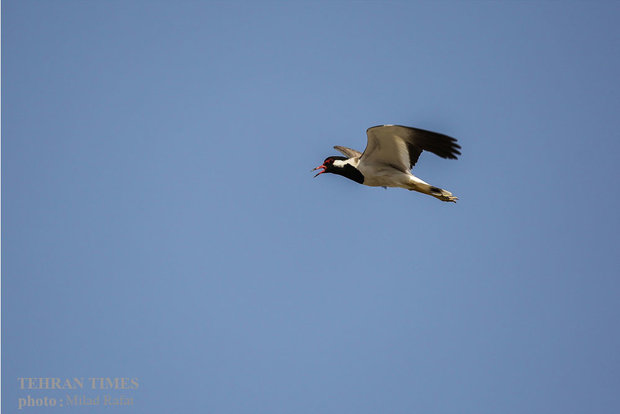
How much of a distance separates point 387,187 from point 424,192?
2.76ft

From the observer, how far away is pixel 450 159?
1220 cm

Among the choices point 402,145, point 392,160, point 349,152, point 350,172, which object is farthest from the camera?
point 349,152

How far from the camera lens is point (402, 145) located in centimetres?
1345

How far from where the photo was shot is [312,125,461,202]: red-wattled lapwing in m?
12.6

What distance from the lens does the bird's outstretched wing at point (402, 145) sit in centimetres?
1227

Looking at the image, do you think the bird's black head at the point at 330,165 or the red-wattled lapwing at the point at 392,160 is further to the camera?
the bird's black head at the point at 330,165

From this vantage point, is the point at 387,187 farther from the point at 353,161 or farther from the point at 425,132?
the point at 425,132

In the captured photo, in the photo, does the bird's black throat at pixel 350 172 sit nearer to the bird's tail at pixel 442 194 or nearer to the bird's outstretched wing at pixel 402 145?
the bird's outstretched wing at pixel 402 145

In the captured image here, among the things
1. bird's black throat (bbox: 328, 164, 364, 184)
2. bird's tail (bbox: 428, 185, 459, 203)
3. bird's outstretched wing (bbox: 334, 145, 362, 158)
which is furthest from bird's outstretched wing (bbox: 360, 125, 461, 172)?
bird's outstretched wing (bbox: 334, 145, 362, 158)

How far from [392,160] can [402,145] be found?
0.53 metres

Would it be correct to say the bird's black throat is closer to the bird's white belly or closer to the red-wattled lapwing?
the red-wattled lapwing

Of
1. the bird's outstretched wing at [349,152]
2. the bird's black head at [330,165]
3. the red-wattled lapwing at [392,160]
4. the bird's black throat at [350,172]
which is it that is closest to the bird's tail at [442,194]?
the red-wattled lapwing at [392,160]

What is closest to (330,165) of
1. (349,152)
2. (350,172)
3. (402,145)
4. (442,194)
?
(350,172)

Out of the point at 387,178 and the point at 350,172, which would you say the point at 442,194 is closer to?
the point at 387,178
